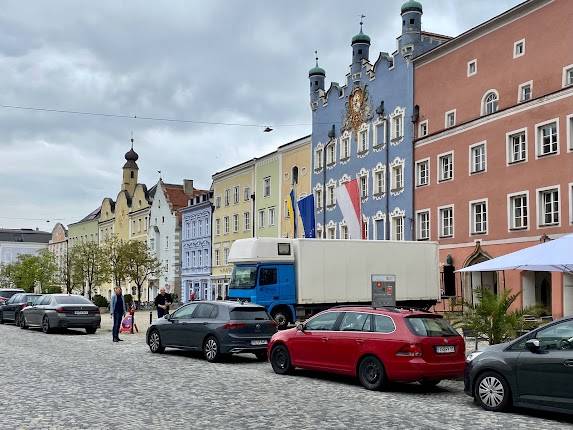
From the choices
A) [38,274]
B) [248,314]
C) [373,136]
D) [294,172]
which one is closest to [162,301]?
[248,314]

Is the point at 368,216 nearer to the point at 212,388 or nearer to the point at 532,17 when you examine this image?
the point at 532,17

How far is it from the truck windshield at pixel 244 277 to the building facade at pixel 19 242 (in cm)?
13188

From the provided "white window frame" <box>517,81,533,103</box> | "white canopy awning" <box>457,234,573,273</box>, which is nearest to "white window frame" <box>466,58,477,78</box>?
"white window frame" <box>517,81,533,103</box>

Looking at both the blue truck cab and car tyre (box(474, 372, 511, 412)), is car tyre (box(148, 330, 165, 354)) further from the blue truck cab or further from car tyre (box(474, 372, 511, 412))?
car tyre (box(474, 372, 511, 412))

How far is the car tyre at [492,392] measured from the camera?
10.8 m

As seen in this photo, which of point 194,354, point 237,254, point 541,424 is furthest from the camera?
point 237,254

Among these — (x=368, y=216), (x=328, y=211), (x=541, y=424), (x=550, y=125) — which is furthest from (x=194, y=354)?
(x=328, y=211)

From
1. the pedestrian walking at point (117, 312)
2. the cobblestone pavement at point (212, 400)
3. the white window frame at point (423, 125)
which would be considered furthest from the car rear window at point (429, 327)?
the white window frame at point (423, 125)

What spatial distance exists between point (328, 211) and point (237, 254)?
66.8 ft

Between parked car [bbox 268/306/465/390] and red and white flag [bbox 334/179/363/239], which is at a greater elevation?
red and white flag [bbox 334/179/363/239]

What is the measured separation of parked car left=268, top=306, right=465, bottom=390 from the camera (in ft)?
41.2

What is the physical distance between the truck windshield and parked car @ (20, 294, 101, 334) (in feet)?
17.6

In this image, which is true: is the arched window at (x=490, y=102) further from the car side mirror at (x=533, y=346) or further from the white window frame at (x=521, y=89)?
the car side mirror at (x=533, y=346)

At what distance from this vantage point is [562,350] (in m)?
10.1
